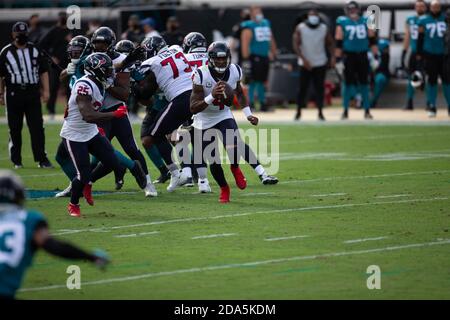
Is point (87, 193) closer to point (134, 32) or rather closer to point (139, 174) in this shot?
point (139, 174)

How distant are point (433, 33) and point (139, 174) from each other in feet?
33.7

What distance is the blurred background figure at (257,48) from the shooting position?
23766 millimetres

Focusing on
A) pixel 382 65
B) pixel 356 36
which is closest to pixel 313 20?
pixel 356 36

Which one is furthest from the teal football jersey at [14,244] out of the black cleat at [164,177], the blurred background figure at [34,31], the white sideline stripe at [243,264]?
the blurred background figure at [34,31]

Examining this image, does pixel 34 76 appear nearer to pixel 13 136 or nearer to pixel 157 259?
pixel 13 136

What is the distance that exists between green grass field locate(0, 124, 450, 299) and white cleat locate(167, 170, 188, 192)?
Answer: 0.13 meters

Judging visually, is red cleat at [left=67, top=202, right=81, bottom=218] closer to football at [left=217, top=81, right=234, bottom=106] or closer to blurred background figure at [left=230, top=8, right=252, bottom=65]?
football at [left=217, top=81, right=234, bottom=106]

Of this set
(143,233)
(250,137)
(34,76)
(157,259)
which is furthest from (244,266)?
(250,137)

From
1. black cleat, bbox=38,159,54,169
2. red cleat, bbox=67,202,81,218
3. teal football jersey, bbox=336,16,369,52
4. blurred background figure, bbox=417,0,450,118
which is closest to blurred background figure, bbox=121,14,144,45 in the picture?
teal football jersey, bbox=336,16,369,52

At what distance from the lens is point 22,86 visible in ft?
52.3

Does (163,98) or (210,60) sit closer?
(210,60)

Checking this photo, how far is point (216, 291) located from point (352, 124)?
13406 mm

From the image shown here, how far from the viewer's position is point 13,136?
1606 cm

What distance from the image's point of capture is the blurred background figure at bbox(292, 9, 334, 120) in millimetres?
21562
